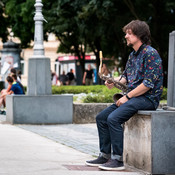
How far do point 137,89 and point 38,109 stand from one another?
7.30m

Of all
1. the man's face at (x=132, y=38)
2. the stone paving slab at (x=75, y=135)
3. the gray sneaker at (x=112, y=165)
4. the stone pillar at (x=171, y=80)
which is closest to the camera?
the gray sneaker at (x=112, y=165)

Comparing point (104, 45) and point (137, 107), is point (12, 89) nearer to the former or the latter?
point (137, 107)

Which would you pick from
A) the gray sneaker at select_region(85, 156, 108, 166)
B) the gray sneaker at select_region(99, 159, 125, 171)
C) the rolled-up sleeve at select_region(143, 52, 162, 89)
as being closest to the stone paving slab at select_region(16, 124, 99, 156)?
the gray sneaker at select_region(85, 156, 108, 166)

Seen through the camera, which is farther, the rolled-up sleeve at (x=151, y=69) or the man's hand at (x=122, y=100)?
the man's hand at (x=122, y=100)

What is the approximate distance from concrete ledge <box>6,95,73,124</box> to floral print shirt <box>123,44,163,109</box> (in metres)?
7.08

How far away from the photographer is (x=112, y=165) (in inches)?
238

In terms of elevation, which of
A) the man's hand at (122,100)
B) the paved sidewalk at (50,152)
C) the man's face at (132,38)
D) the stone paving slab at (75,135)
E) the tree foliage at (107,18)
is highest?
the tree foliage at (107,18)

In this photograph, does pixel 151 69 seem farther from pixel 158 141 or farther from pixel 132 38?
pixel 158 141

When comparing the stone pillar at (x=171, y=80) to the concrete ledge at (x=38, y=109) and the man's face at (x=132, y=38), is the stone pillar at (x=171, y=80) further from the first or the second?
the concrete ledge at (x=38, y=109)

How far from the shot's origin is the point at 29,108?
1311 centimetres

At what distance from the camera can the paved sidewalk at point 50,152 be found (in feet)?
19.5

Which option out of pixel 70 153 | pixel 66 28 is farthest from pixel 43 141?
pixel 66 28

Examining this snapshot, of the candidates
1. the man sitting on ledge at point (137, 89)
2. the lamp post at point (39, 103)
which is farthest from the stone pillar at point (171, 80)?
the lamp post at point (39, 103)

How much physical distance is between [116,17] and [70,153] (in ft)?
59.6
